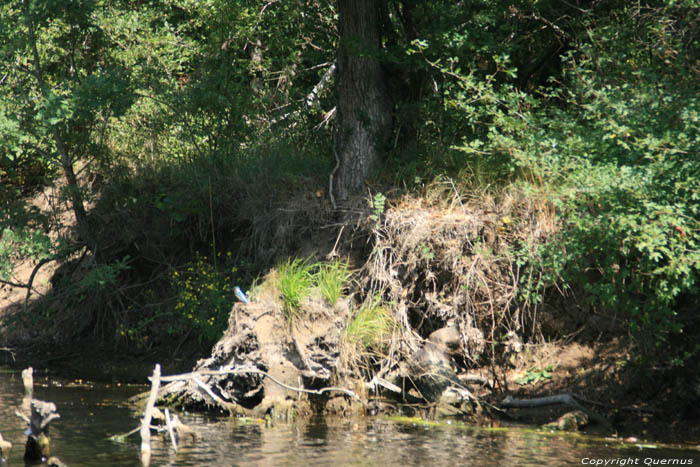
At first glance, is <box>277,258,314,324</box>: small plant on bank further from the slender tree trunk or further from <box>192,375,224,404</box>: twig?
the slender tree trunk

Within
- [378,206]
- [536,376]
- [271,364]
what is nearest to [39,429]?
[271,364]

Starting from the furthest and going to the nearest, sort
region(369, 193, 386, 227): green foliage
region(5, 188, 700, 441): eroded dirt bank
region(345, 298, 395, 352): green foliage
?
1. region(369, 193, 386, 227): green foliage
2. region(345, 298, 395, 352): green foliage
3. region(5, 188, 700, 441): eroded dirt bank

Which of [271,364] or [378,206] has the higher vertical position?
[378,206]

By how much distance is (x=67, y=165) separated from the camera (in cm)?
1185

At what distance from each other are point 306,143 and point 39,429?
25.3 ft

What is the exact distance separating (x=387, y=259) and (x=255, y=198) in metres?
2.46

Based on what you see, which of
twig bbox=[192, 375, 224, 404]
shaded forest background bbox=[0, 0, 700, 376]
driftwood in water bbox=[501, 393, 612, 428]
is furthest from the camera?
driftwood in water bbox=[501, 393, 612, 428]

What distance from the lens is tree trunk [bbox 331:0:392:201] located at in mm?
11305

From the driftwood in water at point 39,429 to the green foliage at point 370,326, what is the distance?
375 cm

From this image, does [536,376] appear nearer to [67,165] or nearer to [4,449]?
[4,449]

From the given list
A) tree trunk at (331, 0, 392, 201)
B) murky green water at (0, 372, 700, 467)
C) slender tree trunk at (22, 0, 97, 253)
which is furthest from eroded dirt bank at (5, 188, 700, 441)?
slender tree trunk at (22, 0, 97, 253)

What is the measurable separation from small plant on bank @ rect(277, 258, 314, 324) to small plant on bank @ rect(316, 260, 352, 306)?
0.15 meters

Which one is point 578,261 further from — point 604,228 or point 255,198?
point 255,198

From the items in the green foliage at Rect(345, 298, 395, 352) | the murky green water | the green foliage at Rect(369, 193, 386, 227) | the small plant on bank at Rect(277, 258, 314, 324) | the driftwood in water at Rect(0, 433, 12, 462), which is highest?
the green foliage at Rect(369, 193, 386, 227)
